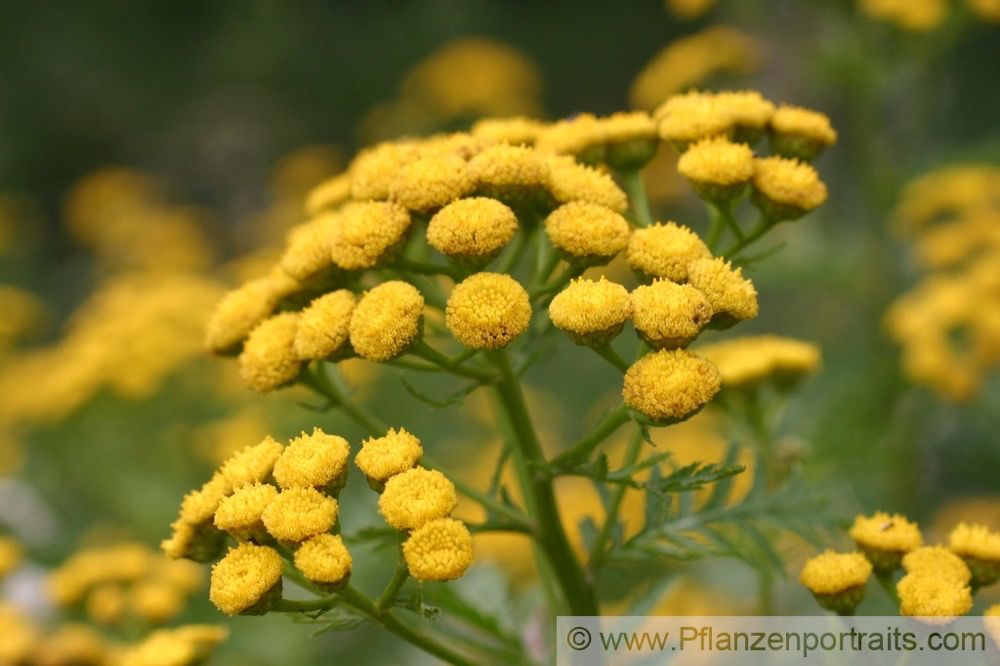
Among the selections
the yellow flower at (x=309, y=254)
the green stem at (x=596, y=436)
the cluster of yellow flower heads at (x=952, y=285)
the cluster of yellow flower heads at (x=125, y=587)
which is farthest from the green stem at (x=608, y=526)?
the cluster of yellow flower heads at (x=952, y=285)

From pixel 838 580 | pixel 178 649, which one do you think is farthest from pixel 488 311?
pixel 178 649

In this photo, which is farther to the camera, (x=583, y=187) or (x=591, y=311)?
(x=583, y=187)

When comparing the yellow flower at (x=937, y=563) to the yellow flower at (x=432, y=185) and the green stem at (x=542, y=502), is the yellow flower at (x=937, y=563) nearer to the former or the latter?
the green stem at (x=542, y=502)

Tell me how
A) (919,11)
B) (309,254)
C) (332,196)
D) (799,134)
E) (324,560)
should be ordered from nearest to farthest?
1. (324,560)
2. (309,254)
3. (799,134)
4. (332,196)
5. (919,11)

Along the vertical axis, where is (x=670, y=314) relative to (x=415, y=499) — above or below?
above

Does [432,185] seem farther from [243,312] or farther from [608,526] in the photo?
[608,526]

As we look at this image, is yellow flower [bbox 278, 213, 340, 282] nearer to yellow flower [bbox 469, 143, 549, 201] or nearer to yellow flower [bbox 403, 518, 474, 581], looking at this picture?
yellow flower [bbox 469, 143, 549, 201]
